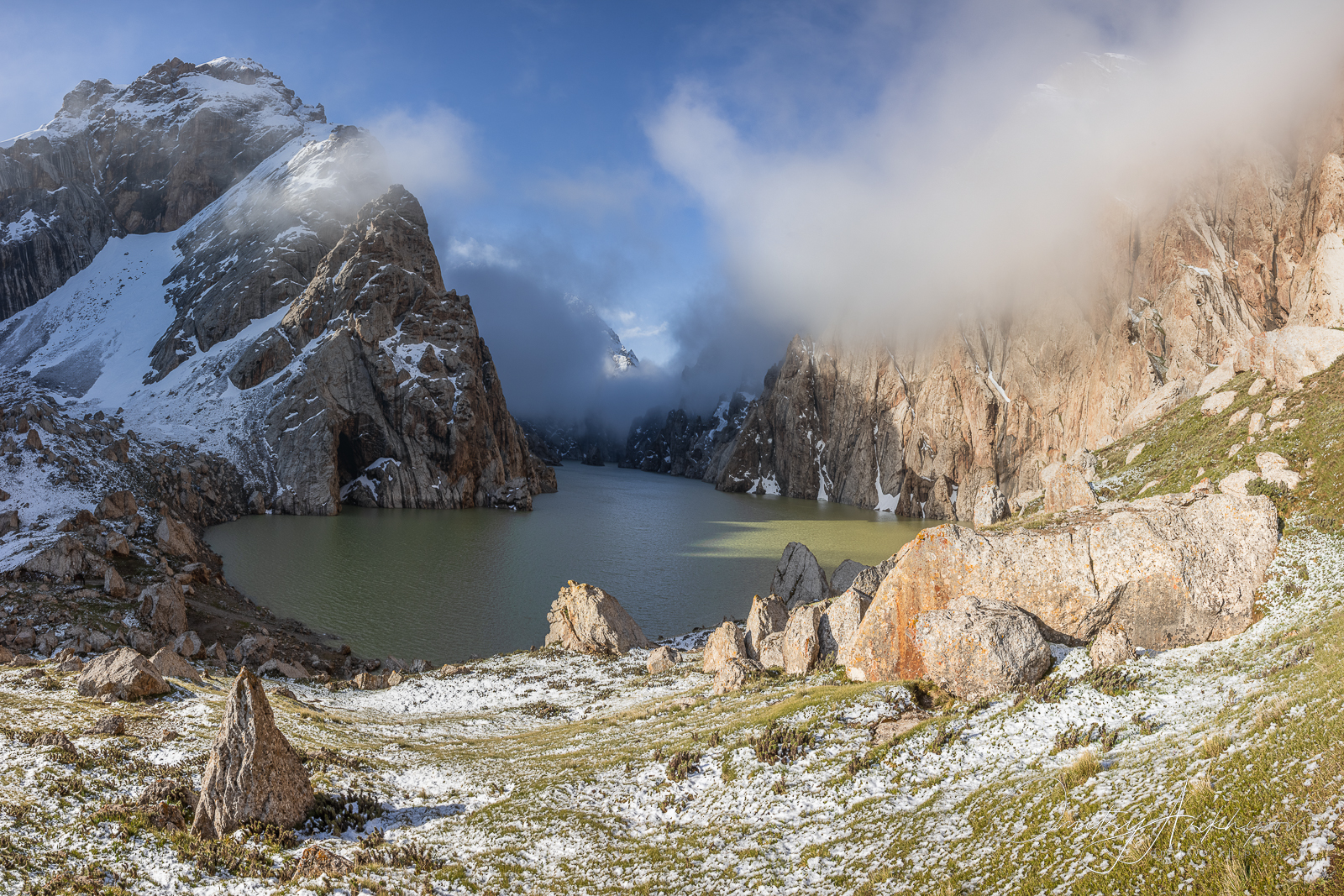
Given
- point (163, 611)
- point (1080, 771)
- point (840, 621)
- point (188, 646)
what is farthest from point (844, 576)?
point (163, 611)

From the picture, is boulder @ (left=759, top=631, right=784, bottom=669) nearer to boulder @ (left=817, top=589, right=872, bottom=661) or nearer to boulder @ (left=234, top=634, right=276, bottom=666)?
boulder @ (left=817, top=589, right=872, bottom=661)

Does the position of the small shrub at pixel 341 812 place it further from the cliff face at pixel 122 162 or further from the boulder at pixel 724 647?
the cliff face at pixel 122 162

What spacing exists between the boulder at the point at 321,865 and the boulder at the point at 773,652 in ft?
55.0

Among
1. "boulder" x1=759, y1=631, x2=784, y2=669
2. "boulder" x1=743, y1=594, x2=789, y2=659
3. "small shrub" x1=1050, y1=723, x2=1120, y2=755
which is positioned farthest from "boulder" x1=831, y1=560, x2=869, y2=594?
"small shrub" x1=1050, y1=723, x2=1120, y2=755

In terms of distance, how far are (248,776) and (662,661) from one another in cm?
2165

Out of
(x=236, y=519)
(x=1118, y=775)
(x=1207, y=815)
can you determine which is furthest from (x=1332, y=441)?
(x=236, y=519)

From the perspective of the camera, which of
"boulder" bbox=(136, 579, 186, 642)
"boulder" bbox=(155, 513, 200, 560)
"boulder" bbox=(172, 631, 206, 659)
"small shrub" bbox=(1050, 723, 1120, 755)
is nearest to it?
"small shrub" bbox=(1050, 723, 1120, 755)

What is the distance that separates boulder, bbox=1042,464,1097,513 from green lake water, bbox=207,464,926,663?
23.7 metres

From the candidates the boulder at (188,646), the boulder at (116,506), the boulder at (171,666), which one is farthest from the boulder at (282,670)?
Result: the boulder at (116,506)

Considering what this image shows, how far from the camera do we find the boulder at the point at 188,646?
3080 centimetres

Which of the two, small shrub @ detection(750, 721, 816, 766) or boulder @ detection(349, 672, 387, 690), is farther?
boulder @ detection(349, 672, 387, 690)

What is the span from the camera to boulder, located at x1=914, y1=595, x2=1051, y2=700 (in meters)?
14.0

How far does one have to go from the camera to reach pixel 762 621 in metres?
28.8

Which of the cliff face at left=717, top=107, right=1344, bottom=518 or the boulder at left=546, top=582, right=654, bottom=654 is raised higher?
the cliff face at left=717, top=107, right=1344, bottom=518
